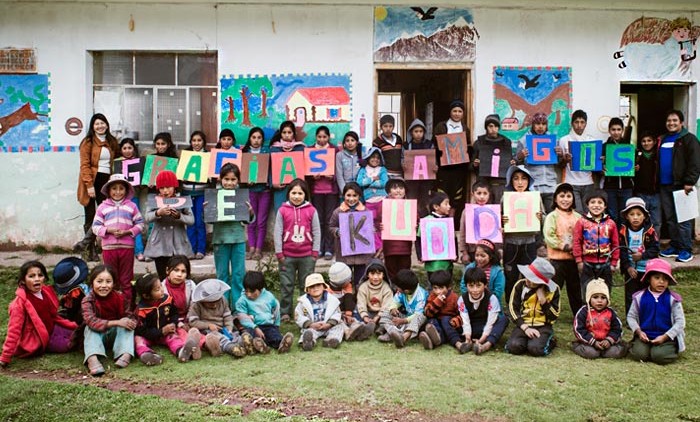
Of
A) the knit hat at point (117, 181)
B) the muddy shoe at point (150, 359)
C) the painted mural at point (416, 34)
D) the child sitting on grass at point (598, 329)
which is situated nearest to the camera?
the muddy shoe at point (150, 359)

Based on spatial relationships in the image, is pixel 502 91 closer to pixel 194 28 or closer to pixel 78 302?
pixel 194 28

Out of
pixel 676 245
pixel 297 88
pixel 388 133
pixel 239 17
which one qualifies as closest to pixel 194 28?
pixel 239 17

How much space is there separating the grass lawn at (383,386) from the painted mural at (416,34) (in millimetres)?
4326

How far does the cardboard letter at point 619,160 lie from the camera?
301 inches

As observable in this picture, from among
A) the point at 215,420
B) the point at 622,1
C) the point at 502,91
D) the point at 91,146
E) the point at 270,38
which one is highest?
the point at 622,1

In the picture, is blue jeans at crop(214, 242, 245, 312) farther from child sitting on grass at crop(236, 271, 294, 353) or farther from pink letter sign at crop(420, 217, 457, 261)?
pink letter sign at crop(420, 217, 457, 261)

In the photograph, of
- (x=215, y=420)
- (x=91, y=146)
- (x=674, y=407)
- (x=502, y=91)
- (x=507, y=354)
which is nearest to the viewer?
(x=215, y=420)

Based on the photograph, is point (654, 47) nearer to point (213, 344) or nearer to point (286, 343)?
point (286, 343)

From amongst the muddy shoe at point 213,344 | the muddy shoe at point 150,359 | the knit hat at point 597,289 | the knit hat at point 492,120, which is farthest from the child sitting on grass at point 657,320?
the muddy shoe at point 150,359

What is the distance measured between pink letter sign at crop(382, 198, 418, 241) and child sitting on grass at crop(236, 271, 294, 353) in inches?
54.6

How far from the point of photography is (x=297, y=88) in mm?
8008

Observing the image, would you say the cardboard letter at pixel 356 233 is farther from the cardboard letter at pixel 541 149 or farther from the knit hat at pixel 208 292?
the cardboard letter at pixel 541 149

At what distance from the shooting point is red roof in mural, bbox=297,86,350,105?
315 inches

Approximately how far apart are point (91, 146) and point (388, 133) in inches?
135
